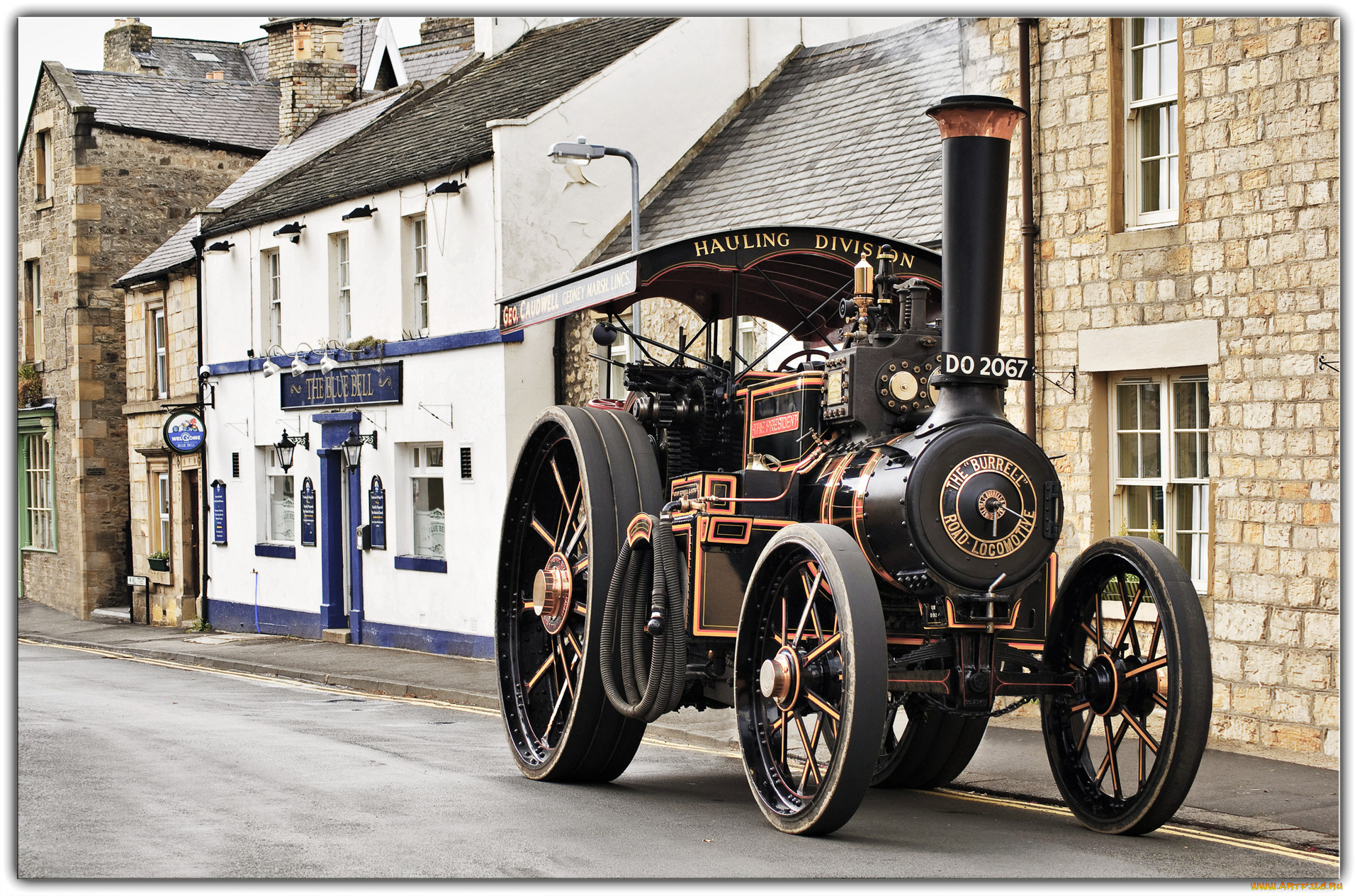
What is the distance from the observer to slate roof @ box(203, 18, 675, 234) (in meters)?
20.7

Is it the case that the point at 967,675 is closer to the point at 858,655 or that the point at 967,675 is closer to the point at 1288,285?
the point at 858,655

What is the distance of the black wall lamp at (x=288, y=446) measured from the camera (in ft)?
78.2

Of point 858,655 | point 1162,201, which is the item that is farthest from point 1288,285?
point 858,655

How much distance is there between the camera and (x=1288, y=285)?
1102 cm

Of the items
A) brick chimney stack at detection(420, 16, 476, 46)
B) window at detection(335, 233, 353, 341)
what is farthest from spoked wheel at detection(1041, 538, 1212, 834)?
brick chimney stack at detection(420, 16, 476, 46)

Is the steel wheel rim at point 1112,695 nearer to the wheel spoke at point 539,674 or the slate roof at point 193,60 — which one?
the wheel spoke at point 539,674

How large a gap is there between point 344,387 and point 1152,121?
1336cm

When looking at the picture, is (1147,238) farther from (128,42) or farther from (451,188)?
(128,42)

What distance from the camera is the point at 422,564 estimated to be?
69.3ft

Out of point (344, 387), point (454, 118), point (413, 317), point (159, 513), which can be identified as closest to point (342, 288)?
point (344, 387)

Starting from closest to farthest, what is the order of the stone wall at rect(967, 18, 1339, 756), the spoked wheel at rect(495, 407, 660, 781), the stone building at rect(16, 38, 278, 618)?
the spoked wheel at rect(495, 407, 660, 781) → the stone wall at rect(967, 18, 1339, 756) → the stone building at rect(16, 38, 278, 618)

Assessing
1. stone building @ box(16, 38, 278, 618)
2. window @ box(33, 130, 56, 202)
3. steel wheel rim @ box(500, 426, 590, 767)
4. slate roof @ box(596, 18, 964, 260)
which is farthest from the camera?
window @ box(33, 130, 56, 202)

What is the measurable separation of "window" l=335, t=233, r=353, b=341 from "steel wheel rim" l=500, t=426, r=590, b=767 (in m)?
12.9

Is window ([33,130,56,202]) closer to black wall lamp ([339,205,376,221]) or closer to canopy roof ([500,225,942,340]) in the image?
black wall lamp ([339,205,376,221])
